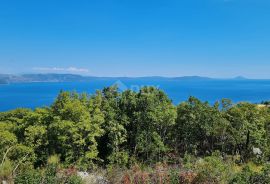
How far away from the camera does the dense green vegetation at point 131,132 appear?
10297mm

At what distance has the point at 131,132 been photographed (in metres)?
12.0

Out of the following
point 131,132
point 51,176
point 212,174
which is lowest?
point 131,132

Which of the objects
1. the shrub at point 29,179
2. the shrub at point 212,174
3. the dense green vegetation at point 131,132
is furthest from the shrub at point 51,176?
the dense green vegetation at point 131,132

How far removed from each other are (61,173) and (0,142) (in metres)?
4.37

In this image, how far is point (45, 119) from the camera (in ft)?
35.7

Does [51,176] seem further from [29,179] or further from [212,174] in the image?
[212,174]

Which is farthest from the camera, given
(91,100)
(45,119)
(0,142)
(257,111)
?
(257,111)

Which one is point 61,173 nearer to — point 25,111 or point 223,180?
point 223,180

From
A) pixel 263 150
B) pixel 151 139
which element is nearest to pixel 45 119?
pixel 151 139

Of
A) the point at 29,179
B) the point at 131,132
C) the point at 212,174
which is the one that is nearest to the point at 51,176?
the point at 29,179

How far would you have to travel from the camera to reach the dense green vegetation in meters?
10.3

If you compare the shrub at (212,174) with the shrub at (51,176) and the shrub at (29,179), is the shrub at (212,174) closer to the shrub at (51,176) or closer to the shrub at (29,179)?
the shrub at (51,176)

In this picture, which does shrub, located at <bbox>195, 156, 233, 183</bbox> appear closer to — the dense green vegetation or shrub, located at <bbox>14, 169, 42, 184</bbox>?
the dense green vegetation

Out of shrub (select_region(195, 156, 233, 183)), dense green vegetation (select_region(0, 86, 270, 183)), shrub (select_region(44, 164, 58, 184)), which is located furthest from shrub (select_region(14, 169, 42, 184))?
dense green vegetation (select_region(0, 86, 270, 183))
